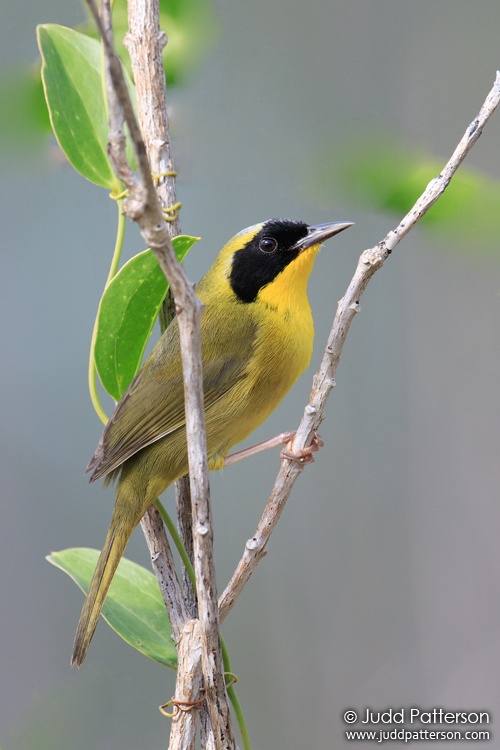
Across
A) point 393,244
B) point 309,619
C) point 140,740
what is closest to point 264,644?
point 309,619

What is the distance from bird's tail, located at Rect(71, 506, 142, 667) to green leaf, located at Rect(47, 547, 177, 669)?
0.05 feet

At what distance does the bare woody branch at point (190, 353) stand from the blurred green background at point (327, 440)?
3.78ft

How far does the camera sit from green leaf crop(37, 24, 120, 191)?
3.03 ft

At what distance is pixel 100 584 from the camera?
3.44ft

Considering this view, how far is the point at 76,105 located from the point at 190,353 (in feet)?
1.31

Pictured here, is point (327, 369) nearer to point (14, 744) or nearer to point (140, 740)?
point (14, 744)

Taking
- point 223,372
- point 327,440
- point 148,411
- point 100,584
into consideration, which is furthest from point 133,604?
point 327,440

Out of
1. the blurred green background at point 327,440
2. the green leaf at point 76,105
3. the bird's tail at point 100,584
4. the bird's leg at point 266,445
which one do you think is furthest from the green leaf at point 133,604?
the blurred green background at point 327,440

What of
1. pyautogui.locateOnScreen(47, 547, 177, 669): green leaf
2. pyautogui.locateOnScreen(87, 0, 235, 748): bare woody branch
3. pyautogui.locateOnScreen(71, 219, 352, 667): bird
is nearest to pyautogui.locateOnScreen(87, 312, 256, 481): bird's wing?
pyautogui.locateOnScreen(71, 219, 352, 667): bird

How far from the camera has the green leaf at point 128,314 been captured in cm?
93

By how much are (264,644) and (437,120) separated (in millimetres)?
1412

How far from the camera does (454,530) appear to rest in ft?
6.82

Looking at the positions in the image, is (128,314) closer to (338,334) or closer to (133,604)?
(338,334)

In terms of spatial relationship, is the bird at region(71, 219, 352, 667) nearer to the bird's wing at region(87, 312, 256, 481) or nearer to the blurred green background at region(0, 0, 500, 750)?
the bird's wing at region(87, 312, 256, 481)
